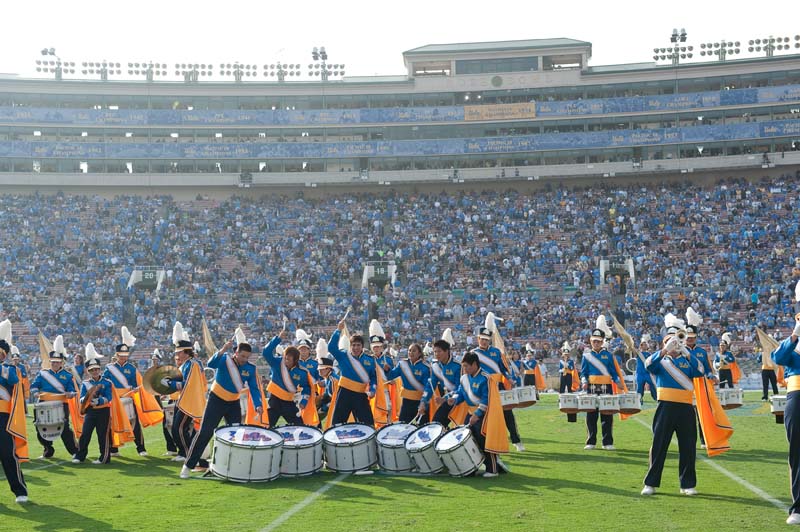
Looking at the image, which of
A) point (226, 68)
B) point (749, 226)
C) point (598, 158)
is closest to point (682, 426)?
point (749, 226)

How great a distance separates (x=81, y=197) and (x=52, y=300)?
40.2ft

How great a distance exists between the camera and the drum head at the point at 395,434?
42.7 ft

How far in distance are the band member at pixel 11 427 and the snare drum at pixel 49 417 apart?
3.74 m

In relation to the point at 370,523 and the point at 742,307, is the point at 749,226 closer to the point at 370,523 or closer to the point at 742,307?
the point at 742,307

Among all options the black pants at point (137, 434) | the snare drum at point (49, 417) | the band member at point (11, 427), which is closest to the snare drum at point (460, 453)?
the band member at point (11, 427)

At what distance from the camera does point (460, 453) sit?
12.4m

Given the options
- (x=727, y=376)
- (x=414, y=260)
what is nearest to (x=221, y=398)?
(x=727, y=376)

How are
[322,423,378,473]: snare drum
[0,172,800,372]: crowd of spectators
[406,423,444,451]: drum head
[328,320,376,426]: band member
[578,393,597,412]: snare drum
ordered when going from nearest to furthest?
[406,423,444,451]: drum head < [322,423,378,473]: snare drum < [328,320,376,426]: band member < [578,393,597,412]: snare drum < [0,172,800,372]: crowd of spectators

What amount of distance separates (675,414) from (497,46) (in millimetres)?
46990

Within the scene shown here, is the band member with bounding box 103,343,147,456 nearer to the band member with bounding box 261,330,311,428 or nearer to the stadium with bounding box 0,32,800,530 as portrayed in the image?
the band member with bounding box 261,330,311,428

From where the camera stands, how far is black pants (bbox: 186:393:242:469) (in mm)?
12906

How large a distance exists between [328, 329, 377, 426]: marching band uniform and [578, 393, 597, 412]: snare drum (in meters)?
3.39

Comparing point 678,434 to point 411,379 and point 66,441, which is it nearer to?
point 411,379

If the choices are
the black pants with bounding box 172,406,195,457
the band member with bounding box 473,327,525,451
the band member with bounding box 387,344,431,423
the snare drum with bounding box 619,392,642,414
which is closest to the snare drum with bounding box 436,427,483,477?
the band member with bounding box 473,327,525,451
